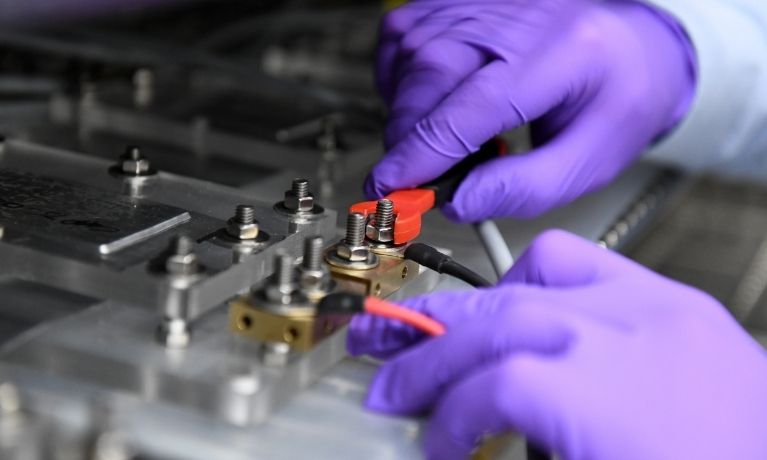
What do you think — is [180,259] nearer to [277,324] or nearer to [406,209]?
[277,324]

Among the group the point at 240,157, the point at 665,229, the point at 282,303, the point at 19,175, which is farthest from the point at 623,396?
the point at 665,229

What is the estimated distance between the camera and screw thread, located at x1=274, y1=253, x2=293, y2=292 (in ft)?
2.51

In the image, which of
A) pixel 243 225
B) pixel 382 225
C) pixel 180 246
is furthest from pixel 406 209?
pixel 180 246

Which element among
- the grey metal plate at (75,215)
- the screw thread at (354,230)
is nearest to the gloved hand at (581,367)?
the screw thread at (354,230)

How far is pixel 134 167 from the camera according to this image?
1.04 metres

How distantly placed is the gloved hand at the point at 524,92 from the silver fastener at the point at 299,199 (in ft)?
0.63

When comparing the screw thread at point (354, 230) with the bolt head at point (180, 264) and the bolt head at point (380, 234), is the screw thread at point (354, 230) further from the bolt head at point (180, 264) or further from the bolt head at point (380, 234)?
the bolt head at point (180, 264)

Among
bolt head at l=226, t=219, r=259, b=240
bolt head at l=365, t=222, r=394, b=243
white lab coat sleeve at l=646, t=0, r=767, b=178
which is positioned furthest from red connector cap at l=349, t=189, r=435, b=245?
white lab coat sleeve at l=646, t=0, r=767, b=178

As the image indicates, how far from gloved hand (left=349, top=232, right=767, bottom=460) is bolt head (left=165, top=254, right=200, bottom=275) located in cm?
16

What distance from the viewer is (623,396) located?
74 centimetres

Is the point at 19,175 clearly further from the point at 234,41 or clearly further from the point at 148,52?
the point at 234,41

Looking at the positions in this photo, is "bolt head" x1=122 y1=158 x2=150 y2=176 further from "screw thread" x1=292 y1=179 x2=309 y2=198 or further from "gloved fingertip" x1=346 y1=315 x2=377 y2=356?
"gloved fingertip" x1=346 y1=315 x2=377 y2=356

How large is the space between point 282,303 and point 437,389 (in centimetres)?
15

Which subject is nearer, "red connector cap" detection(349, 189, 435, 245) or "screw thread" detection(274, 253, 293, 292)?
"screw thread" detection(274, 253, 293, 292)
